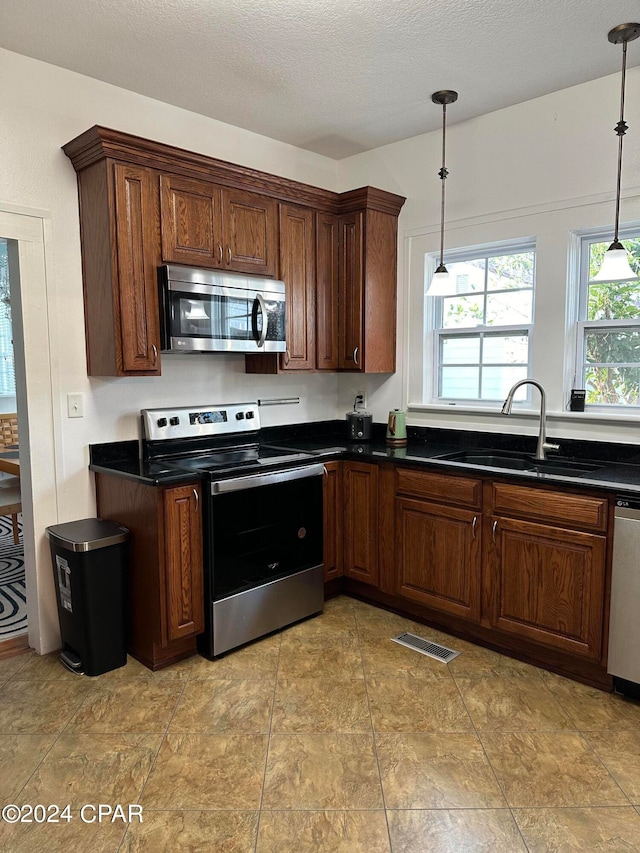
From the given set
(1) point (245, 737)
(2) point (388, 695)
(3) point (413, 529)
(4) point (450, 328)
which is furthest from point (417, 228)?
(1) point (245, 737)

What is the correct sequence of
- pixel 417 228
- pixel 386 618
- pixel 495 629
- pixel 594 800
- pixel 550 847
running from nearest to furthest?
pixel 550 847 → pixel 594 800 → pixel 495 629 → pixel 386 618 → pixel 417 228

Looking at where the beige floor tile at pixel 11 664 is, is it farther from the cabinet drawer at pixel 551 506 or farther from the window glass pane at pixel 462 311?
the window glass pane at pixel 462 311

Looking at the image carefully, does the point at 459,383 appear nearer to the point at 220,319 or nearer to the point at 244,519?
the point at 220,319

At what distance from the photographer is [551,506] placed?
257 cm

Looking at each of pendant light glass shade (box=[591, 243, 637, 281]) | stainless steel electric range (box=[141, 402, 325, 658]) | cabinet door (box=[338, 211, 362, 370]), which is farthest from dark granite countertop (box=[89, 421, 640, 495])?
pendant light glass shade (box=[591, 243, 637, 281])

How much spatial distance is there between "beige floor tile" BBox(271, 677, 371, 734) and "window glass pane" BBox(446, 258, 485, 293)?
2.31 metres

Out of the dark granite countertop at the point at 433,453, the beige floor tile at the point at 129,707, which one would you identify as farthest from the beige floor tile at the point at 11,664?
the dark granite countertop at the point at 433,453

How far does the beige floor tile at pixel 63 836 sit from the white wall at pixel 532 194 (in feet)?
8.51

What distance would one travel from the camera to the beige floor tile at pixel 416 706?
Answer: 2297 millimetres

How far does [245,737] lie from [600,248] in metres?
2.82

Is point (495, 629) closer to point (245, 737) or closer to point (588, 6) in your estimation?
point (245, 737)

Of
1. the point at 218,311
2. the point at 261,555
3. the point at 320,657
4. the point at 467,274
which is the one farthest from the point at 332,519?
the point at 467,274

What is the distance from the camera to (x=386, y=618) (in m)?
3.26

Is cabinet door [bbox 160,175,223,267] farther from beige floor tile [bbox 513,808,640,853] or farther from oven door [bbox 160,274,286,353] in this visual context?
beige floor tile [bbox 513,808,640,853]
